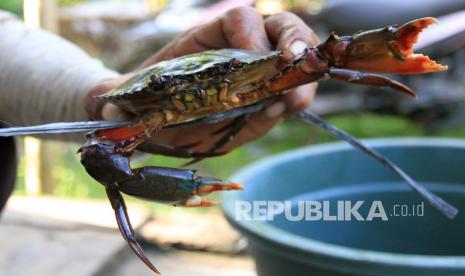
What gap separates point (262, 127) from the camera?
3.67 ft

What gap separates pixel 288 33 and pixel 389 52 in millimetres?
248

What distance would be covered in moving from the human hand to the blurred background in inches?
5.2

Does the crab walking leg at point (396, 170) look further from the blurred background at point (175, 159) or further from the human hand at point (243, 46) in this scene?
the blurred background at point (175, 159)

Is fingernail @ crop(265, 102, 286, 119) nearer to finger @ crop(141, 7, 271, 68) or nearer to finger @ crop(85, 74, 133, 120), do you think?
finger @ crop(141, 7, 271, 68)

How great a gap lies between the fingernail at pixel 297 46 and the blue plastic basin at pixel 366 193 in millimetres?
231

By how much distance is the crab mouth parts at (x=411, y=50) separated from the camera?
0.67m

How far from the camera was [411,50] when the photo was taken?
0.69 meters

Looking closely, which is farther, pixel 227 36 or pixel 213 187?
pixel 227 36

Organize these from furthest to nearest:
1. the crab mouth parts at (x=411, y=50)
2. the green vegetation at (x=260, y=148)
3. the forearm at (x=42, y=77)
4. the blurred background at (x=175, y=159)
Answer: the green vegetation at (x=260, y=148), the blurred background at (x=175, y=159), the forearm at (x=42, y=77), the crab mouth parts at (x=411, y=50)

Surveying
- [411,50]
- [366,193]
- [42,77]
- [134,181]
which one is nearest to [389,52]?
[411,50]

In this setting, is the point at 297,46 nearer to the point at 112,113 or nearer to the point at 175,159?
the point at 112,113

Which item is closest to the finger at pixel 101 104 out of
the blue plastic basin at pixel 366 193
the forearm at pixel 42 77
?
the forearm at pixel 42 77

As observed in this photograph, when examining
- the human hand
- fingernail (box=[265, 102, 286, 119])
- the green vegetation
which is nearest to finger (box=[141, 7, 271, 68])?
the human hand

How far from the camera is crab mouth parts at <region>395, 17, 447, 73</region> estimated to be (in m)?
0.67
